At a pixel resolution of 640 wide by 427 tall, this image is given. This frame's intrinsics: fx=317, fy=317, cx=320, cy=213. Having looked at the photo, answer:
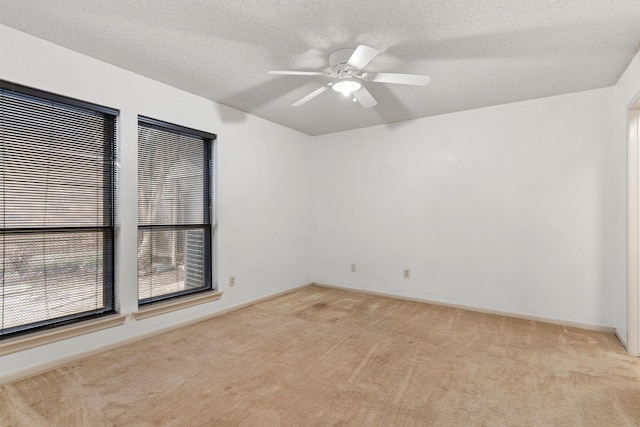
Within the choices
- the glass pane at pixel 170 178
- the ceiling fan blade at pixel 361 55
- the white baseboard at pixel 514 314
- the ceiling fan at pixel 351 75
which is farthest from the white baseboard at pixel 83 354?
the ceiling fan blade at pixel 361 55

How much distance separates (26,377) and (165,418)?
1283 mm

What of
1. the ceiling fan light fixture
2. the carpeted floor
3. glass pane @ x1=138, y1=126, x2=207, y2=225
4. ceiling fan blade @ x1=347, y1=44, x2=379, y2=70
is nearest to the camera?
the carpeted floor

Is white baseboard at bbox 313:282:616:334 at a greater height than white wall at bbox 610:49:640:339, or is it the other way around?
white wall at bbox 610:49:640:339

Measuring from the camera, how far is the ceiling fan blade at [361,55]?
80.0 inches

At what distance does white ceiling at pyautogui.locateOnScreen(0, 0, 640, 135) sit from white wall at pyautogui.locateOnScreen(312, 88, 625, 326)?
0.54 meters

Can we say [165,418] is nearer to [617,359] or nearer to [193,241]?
[193,241]

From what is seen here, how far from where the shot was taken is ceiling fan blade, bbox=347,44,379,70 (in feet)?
6.66

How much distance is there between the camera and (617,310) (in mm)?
3080

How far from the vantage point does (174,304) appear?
3254mm

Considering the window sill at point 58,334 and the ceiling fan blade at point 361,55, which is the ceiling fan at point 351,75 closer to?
the ceiling fan blade at point 361,55

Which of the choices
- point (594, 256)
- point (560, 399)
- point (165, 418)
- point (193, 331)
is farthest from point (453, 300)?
point (165, 418)

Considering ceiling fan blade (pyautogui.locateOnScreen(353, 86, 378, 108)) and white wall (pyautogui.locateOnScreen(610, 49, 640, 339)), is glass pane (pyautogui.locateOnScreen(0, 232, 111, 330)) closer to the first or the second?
ceiling fan blade (pyautogui.locateOnScreen(353, 86, 378, 108))

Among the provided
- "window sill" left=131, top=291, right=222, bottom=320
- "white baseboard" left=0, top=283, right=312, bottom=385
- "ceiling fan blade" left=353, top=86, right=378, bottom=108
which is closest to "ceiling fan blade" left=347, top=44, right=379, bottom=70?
"ceiling fan blade" left=353, top=86, right=378, bottom=108

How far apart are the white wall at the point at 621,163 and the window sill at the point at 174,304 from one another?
4019 mm
